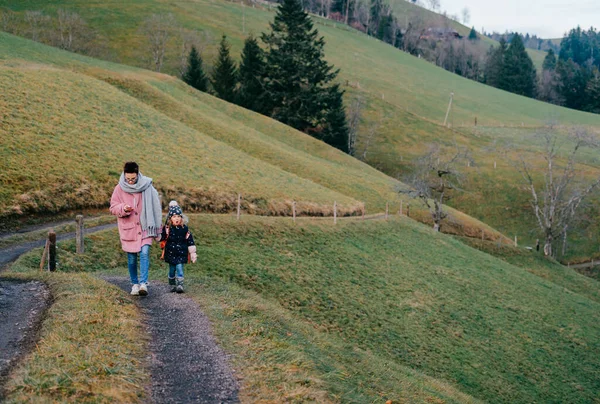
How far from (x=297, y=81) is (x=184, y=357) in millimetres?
78212

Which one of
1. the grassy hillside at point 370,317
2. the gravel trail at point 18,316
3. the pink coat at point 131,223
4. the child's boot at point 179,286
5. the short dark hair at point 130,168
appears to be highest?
the short dark hair at point 130,168

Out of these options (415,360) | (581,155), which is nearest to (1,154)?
(415,360)

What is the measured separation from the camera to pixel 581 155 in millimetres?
95375

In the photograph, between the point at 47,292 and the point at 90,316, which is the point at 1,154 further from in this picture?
the point at 90,316

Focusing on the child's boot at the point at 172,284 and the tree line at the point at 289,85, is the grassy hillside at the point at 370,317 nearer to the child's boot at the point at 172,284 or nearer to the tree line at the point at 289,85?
the child's boot at the point at 172,284

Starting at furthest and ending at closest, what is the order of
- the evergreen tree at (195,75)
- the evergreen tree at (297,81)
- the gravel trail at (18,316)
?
the evergreen tree at (195,75) → the evergreen tree at (297,81) → the gravel trail at (18,316)

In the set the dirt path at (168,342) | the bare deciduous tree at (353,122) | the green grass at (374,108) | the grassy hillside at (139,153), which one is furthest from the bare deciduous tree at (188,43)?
the dirt path at (168,342)

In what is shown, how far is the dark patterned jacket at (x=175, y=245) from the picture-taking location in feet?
50.2

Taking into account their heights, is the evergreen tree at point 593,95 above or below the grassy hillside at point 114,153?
above

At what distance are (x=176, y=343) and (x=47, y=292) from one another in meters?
4.73

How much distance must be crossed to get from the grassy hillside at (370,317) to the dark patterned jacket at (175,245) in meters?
1.31

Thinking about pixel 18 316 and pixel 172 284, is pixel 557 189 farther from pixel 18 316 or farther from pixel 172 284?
pixel 18 316

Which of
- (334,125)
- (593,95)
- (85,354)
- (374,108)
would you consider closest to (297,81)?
(334,125)

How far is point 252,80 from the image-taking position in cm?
8669
